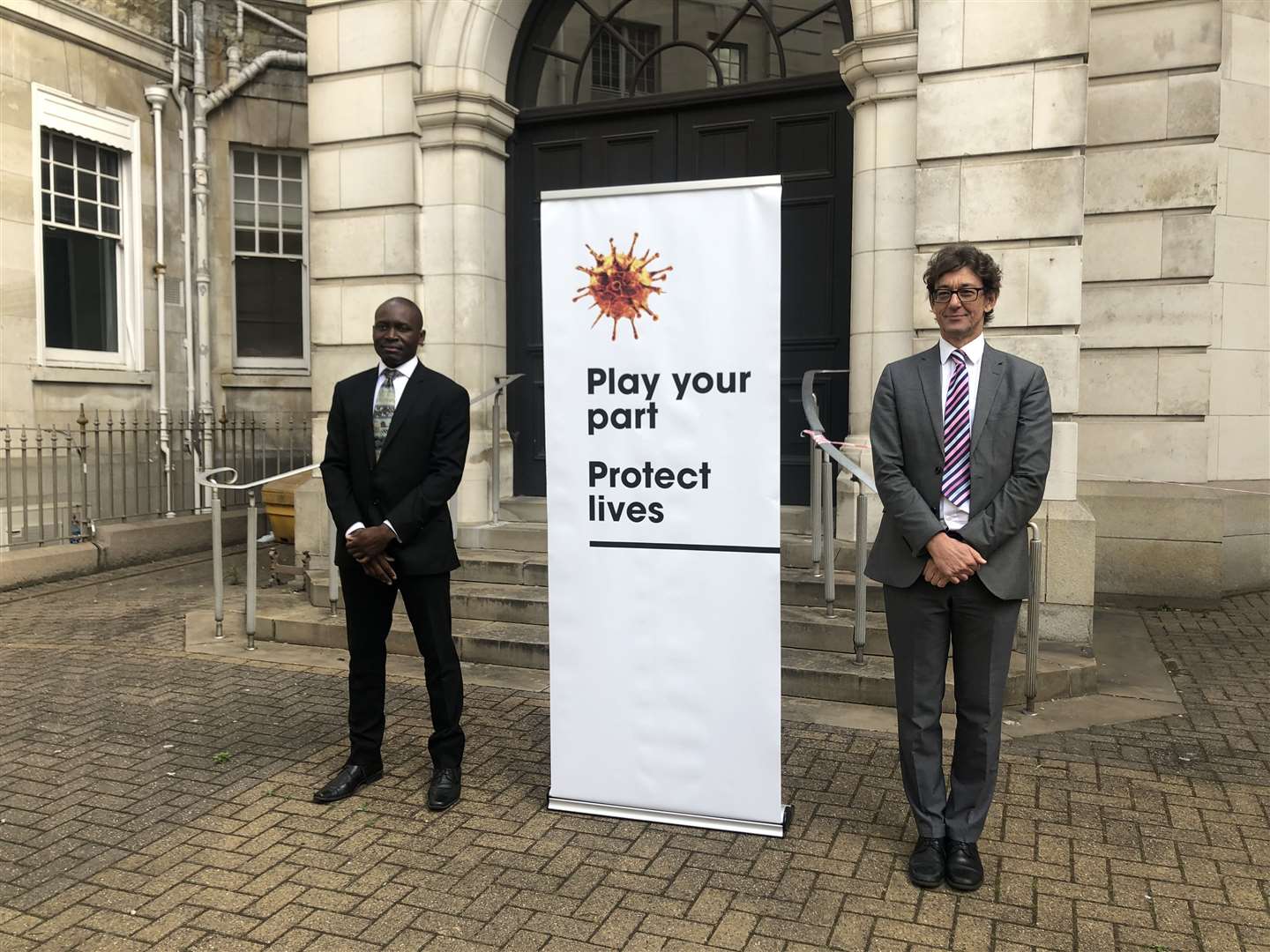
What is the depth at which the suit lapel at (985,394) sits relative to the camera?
335cm

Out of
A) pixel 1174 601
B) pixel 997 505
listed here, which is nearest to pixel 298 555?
pixel 997 505

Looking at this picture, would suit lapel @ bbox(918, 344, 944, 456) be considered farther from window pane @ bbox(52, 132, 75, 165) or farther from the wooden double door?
window pane @ bbox(52, 132, 75, 165)

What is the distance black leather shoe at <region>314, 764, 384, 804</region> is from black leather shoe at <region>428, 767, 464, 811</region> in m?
0.28

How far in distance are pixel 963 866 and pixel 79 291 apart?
10745mm

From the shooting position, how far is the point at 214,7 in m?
11.9

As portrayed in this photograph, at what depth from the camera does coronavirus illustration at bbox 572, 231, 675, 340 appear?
3.76m

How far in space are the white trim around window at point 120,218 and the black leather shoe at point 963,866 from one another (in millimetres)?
10036

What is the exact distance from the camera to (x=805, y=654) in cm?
576

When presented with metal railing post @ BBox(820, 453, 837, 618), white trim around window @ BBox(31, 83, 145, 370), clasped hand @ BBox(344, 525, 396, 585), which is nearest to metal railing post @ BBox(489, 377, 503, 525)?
metal railing post @ BBox(820, 453, 837, 618)

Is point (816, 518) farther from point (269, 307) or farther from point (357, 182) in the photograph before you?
point (269, 307)

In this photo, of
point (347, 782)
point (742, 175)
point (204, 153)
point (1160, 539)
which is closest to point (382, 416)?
point (347, 782)

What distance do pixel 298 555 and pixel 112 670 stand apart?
204 centimetres

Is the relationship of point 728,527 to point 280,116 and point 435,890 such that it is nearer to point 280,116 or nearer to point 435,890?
point 435,890

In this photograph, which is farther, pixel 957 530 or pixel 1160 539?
pixel 1160 539
